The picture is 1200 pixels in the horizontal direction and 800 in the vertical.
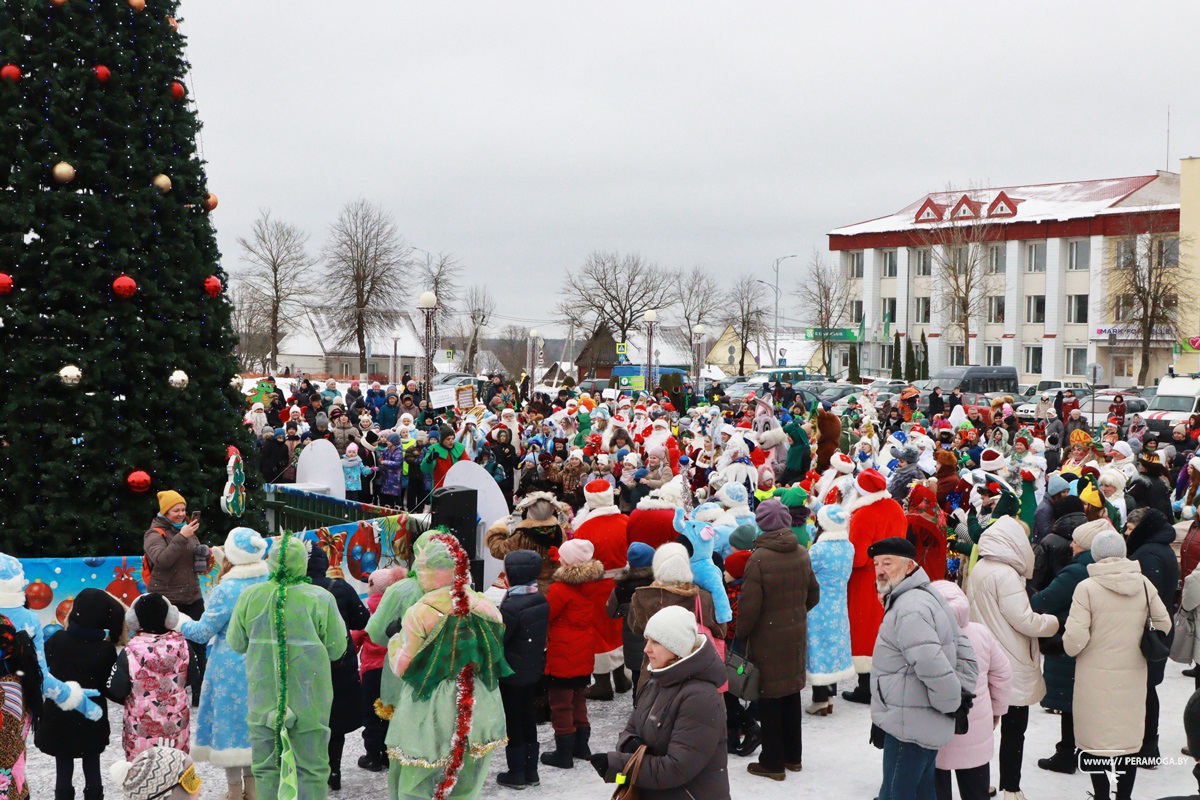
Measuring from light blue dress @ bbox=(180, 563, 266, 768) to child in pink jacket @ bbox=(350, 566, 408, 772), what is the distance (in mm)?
931

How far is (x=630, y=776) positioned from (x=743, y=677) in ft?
9.20

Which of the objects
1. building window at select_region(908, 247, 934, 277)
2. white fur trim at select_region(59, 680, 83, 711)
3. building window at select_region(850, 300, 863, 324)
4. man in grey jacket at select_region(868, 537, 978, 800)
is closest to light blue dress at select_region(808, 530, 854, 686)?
man in grey jacket at select_region(868, 537, 978, 800)

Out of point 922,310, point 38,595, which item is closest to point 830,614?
point 38,595

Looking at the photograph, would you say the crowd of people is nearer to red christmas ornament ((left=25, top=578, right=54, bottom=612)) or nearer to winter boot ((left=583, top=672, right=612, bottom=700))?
winter boot ((left=583, top=672, right=612, bottom=700))

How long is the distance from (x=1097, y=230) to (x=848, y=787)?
6064 centimetres

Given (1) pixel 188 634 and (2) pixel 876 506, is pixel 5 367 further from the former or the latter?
(2) pixel 876 506

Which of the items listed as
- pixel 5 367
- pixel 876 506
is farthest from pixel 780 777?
pixel 5 367

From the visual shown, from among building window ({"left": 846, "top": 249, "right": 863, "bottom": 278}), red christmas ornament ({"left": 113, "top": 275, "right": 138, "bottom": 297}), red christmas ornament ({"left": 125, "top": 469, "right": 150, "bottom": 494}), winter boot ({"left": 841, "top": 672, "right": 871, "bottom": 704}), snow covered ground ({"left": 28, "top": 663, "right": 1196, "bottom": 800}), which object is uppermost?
building window ({"left": 846, "top": 249, "right": 863, "bottom": 278})

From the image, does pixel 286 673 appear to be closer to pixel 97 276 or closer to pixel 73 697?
pixel 73 697

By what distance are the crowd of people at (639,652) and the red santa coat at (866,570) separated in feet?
0.06

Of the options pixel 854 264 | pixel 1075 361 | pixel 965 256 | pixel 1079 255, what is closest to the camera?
pixel 1079 255

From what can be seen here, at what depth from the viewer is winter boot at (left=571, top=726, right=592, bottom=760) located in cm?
752

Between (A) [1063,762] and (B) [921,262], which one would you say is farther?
(B) [921,262]

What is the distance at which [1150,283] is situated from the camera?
177 ft
